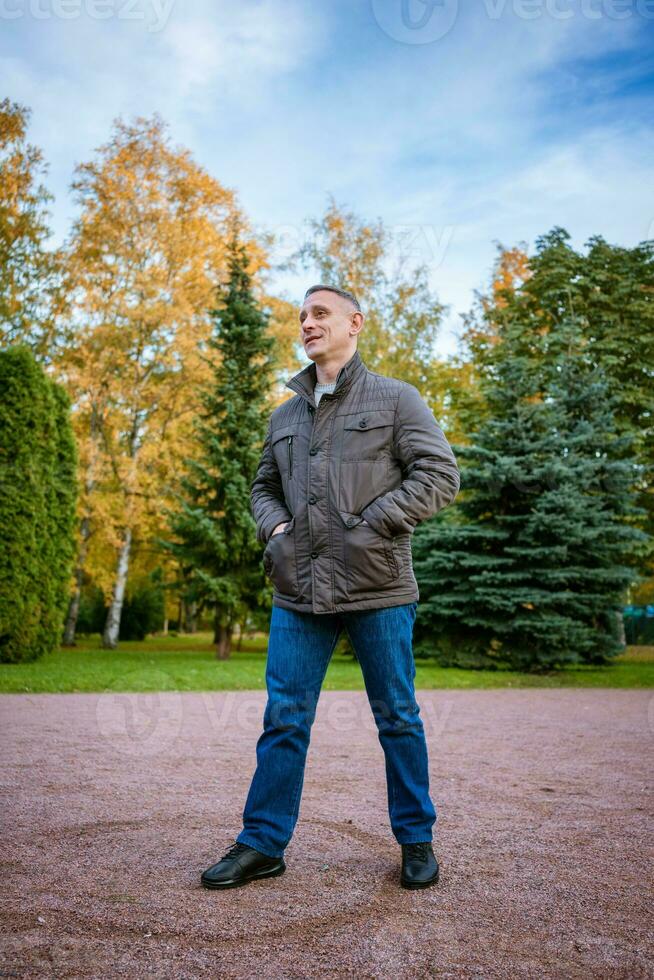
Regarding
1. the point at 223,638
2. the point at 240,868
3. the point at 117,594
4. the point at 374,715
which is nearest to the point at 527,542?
the point at 223,638

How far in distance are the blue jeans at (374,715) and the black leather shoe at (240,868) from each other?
0.15 feet

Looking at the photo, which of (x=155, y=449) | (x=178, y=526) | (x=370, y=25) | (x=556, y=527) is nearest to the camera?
(x=370, y=25)

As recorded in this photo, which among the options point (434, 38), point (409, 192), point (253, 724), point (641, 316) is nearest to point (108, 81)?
point (409, 192)

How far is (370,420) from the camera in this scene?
9.99ft

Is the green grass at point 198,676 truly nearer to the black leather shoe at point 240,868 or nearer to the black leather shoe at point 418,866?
the black leather shoe at point 240,868

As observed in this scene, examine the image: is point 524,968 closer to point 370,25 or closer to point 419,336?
point 370,25

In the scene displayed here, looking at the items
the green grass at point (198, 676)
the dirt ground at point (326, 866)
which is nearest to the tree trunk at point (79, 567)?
the green grass at point (198, 676)

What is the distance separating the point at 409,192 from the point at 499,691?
7315mm

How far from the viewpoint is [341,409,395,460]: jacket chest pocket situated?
118 inches

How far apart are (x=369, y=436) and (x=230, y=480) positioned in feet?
41.8

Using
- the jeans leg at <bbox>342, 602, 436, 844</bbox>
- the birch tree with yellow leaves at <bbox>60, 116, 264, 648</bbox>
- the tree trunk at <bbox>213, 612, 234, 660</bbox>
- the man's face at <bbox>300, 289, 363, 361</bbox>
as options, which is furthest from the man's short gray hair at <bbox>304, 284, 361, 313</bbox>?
the birch tree with yellow leaves at <bbox>60, 116, 264, 648</bbox>

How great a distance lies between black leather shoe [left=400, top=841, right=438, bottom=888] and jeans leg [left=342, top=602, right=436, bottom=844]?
51 millimetres

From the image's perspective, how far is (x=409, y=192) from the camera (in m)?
10.9

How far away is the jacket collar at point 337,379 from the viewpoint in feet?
10.3
